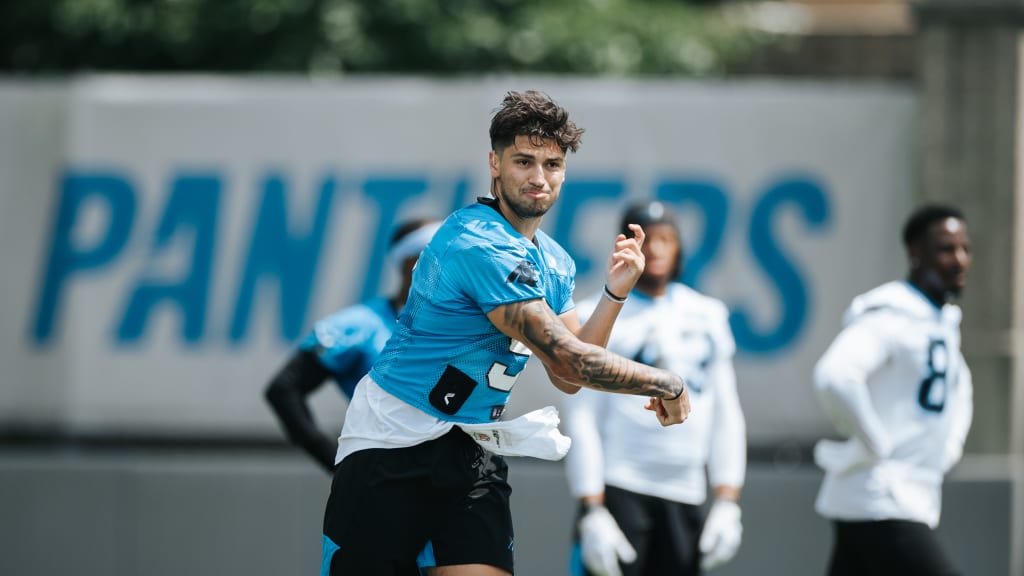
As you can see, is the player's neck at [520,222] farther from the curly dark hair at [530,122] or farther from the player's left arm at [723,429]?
the player's left arm at [723,429]

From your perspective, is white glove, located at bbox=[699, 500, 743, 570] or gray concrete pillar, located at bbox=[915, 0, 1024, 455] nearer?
white glove, located at bbox=[699, 500, 743, 570]

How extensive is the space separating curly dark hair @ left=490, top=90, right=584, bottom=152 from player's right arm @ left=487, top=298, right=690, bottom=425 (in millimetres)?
444

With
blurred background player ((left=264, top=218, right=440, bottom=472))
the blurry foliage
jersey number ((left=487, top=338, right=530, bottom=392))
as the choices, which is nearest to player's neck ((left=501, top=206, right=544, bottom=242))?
jersey number ((left=487, top=338, right=530, bottom=392))

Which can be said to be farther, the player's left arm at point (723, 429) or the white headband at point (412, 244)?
the player's left arm at point (723, 429)

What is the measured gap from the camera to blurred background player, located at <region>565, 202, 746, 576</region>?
5.43 metres

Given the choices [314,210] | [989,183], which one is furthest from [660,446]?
[314,210]

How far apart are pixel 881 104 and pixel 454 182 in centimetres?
240

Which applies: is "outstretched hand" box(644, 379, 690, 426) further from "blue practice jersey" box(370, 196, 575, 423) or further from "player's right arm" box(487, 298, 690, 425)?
"blue practice jersey" box(370, 196, 575, 423)

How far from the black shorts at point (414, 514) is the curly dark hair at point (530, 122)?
2.75ft

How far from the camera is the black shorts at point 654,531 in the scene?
5.43 meters

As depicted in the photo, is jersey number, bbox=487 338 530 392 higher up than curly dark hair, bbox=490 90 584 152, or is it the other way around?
curly dark hair, bbox=490 90 584 152

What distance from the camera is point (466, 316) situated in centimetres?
377

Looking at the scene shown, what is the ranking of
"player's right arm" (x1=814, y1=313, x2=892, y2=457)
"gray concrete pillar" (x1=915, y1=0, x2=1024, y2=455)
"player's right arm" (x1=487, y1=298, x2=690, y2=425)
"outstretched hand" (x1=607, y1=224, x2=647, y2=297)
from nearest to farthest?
"player's right arm" (x1=487, y1=298, x2=690, y2=425) → "outstretched hand" (x1=607, y1=224, x2=647, y2=297) → "player's right arm" (x1=814, y1=313, x2=892, y2=457) → "gray concrete pillar" (x1=915, y1=0, x2=1024, y2=455)

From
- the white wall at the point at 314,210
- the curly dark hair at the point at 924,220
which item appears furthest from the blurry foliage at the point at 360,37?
the curly dark hair at the point at 924,220
